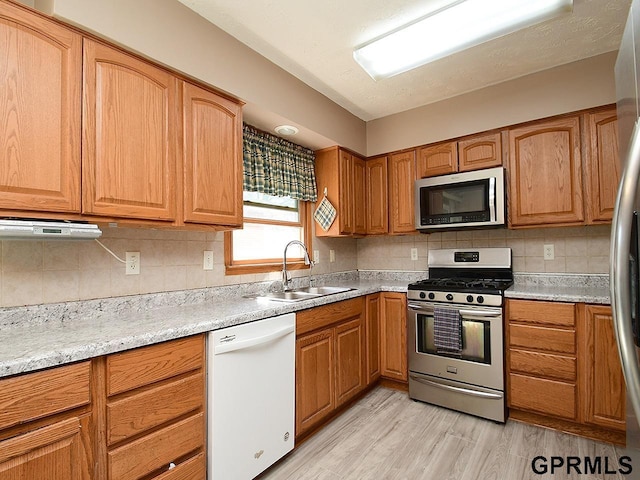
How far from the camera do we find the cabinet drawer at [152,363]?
1.23 meters

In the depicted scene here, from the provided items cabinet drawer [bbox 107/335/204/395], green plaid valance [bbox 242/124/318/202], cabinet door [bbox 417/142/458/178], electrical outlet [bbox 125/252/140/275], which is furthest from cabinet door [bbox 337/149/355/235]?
cabinet drawer [bbox 107/335/204/395]

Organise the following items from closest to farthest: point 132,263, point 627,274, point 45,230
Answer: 1. point 627,274
2. point 45,230
3. point 132,263

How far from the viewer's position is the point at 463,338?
2.50m

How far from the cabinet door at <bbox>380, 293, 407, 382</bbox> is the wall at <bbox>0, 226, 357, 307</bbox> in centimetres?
129

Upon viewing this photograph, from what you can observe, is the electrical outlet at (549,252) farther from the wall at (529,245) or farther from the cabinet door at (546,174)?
the cabinet door at (546,174)

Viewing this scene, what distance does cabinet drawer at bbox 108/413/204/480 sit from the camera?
48.7 inches

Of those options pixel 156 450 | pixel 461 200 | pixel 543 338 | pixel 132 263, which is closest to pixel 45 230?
pixel 132 263

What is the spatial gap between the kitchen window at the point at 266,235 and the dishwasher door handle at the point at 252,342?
677 millimetres

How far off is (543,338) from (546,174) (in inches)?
46.9

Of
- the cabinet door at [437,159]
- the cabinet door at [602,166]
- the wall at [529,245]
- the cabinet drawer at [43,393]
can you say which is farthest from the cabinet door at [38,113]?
the cabinet door at [602,166]

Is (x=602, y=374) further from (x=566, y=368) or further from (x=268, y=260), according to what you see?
(x=268, y=260)

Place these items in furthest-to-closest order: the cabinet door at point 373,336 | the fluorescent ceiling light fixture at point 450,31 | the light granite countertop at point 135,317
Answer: the cabinet door at point 373,336 → the fluorescent ceiling light fixture at point 450,31 → the light granite countertop at point 135,317

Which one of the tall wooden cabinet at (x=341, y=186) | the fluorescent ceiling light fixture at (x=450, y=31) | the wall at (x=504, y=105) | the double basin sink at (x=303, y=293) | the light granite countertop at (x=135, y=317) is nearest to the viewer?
the light granite countertop at (x=135, y=317)

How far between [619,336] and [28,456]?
164 centimetres
